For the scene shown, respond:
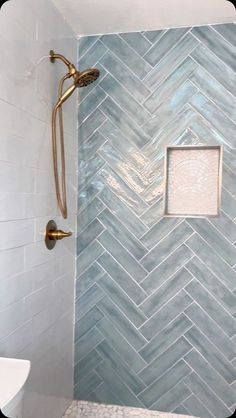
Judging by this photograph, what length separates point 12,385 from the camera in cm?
83

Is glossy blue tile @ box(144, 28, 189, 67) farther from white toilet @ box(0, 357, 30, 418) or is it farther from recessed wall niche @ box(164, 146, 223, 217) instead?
white toilet @ box(0, 357, 30, 418)

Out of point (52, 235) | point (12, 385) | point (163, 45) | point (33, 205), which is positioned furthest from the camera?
point (163, 45)

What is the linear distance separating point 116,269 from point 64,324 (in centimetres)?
40

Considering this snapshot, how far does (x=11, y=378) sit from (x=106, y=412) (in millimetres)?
1193

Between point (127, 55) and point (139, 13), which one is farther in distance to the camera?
point (127, 55)

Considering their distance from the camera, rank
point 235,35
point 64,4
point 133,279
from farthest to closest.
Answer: point 133,279
point 235,35
point 64,4

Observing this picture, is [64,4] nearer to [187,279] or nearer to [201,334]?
[187,279]

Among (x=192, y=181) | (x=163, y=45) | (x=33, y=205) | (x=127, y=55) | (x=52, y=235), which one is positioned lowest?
(x=192, y=181)

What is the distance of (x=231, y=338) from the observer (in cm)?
173

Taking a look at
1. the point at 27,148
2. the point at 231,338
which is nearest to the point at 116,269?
the point at 231,338

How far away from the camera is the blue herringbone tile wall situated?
172 centimetres

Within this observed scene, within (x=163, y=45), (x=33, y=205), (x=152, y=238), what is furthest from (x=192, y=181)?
(x=33, y=205)

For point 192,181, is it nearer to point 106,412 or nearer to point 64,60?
point 64,60

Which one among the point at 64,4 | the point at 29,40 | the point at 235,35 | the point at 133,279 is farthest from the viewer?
the point at 133,279
